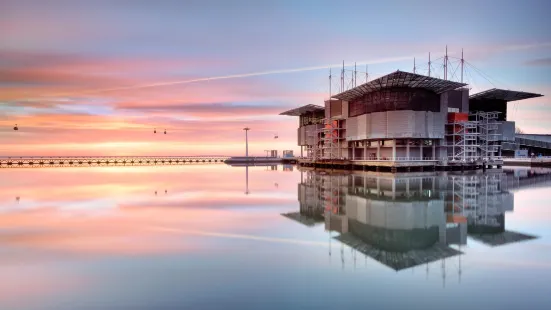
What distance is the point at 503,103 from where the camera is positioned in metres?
69.5

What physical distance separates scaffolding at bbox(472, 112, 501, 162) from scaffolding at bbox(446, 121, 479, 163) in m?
1.41

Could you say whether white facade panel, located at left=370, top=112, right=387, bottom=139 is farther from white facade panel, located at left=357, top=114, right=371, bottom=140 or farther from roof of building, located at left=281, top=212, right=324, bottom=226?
roof of building, located at left=281, top=212, right=324, bottom=226

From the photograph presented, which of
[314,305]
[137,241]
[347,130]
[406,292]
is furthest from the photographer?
[347,130]

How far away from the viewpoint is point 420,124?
56312 millimetres

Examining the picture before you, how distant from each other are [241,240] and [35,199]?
18.3 metres

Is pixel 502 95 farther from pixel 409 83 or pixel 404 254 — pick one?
pixel 404 254

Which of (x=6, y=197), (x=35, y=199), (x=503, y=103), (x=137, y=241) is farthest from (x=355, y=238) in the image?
(x=503, y=103)

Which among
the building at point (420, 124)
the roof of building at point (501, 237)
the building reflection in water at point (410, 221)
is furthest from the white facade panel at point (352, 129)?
the roof of building at point (501, 237)

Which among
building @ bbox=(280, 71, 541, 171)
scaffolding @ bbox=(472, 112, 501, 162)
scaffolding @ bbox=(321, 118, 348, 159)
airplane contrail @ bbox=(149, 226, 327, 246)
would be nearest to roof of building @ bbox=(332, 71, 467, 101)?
building @ bbox=(280, 71, 541, 171)

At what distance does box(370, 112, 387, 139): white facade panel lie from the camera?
57.5m

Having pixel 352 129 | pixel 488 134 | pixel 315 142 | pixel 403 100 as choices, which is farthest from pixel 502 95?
pixel 315 142

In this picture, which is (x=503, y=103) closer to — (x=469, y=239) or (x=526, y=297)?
(x=469, y=239)

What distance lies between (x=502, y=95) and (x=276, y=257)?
225ft

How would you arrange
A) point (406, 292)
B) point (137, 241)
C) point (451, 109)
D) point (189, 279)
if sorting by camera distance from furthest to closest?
1. point (451, 109)
2. point (137, 241)
3. point (189, 279)
4. point (406, 292)
